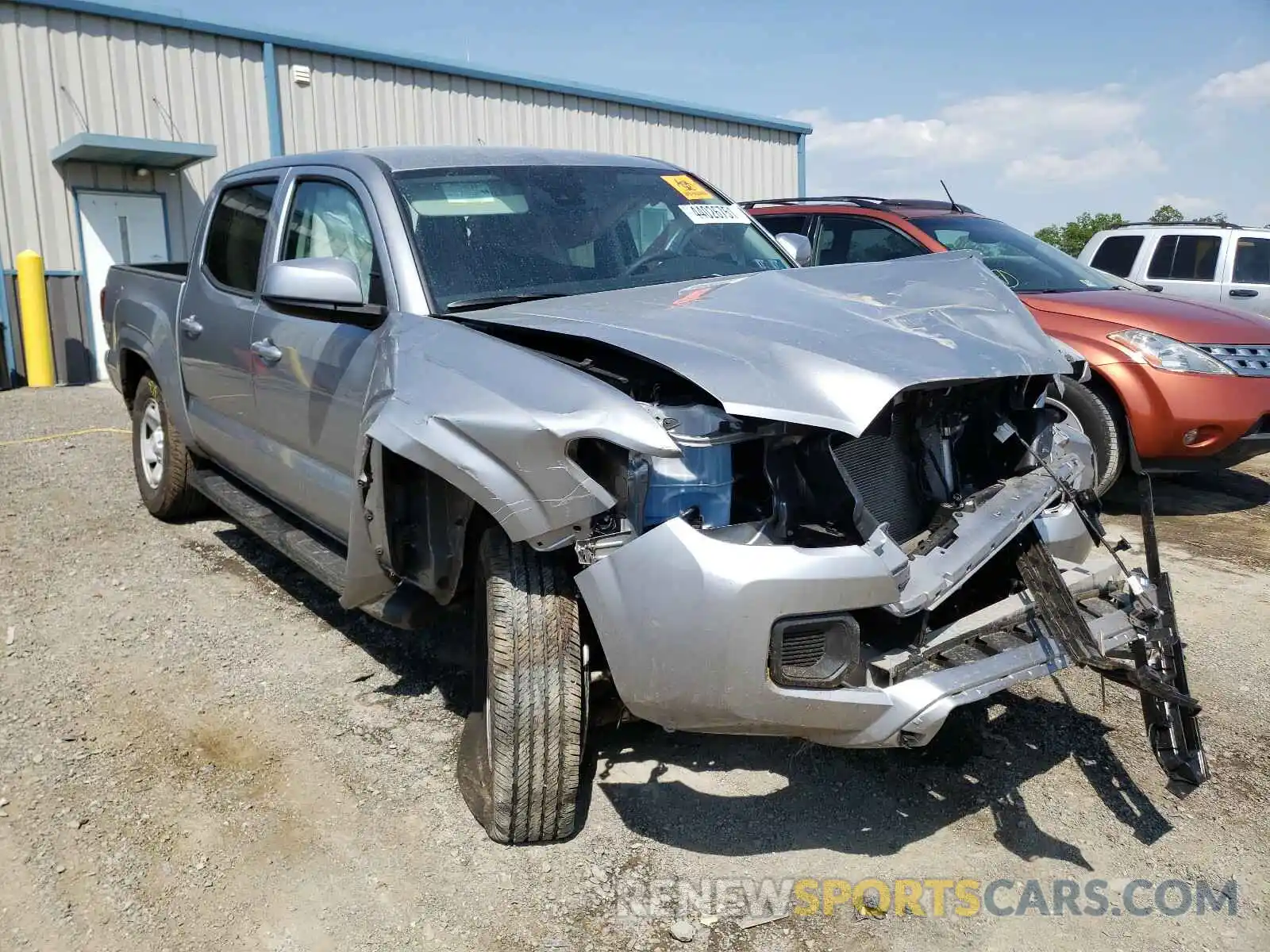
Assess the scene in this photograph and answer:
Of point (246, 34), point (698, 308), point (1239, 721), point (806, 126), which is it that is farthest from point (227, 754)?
point (806, 126)

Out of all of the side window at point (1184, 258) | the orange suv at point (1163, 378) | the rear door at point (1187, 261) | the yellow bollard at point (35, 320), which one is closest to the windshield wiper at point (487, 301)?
the orange suv at point (1163, 378)

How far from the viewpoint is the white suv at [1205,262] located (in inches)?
412

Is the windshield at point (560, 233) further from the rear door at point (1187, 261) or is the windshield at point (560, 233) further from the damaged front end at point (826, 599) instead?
the rear door at point (1187, 261)

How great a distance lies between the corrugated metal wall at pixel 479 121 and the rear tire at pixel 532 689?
10830 millimetres

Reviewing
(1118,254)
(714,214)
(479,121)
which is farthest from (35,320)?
(1118,254)

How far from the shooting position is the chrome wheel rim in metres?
5.78

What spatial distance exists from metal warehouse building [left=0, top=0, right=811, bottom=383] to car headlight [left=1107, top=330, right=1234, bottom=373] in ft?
32.9

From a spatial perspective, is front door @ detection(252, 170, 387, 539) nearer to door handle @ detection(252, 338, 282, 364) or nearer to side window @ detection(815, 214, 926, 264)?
door handle @ detection(252, 338, 282, 364)

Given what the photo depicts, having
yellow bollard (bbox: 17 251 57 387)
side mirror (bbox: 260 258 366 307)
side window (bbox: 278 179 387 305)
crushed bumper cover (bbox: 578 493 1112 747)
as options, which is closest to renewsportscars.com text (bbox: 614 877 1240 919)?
crushed bumper cover (bbox: 578 493 1112 747)

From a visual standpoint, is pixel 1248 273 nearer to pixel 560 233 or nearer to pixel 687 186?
pixel 687 186

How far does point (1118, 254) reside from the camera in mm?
10812

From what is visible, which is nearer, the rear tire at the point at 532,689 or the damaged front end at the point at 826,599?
the damaged front end at the point at 826,599

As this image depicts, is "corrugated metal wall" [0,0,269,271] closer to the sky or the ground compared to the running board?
closer to the sky

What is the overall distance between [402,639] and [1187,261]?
9.55 meters
